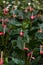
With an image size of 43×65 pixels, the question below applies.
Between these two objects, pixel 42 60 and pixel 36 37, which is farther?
pixel 36 37

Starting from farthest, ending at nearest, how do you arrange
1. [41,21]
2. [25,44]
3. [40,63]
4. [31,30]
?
[41,21] → [31,30] → [25,44] → [40,63]

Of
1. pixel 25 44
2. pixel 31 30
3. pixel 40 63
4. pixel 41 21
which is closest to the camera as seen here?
pixel 40 63

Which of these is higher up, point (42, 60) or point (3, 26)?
point (3, 26)

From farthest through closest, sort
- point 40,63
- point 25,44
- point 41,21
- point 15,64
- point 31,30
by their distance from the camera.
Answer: point 41,21 → point 31,30 → point 25,44 → point 40,63 → point 15,64

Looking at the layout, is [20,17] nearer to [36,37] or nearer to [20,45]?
[36,37]

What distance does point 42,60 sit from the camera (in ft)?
6.64

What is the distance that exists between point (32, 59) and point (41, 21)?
0.82 m

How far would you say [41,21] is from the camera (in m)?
2.71

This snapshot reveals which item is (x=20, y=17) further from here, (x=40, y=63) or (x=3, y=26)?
(x=40, y=63)

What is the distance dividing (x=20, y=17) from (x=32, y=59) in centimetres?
89

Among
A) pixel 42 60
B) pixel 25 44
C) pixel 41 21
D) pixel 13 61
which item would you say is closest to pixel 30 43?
pixel 25 44

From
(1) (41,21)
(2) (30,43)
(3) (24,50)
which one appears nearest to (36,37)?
(2) (30,43)

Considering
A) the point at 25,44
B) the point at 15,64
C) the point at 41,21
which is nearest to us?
the point at 15,64

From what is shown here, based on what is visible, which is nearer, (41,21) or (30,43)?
(30,43)
